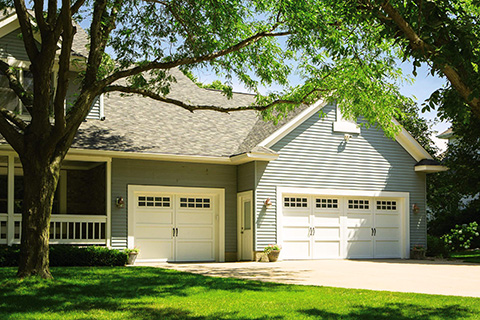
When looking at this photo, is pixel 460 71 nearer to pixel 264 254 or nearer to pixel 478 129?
pixel 264 254

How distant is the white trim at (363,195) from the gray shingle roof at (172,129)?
1.88 metres

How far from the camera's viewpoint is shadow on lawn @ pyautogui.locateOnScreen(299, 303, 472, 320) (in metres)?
7.82

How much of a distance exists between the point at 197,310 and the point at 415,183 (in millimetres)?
15177

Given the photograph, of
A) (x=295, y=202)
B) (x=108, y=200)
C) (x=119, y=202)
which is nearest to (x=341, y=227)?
(x=295, y=202)

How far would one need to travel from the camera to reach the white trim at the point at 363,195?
19000 millimetres

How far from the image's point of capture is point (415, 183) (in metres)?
21.6

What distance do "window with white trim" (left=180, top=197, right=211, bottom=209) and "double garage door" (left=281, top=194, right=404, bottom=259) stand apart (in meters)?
2.57

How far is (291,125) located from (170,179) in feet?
14.5

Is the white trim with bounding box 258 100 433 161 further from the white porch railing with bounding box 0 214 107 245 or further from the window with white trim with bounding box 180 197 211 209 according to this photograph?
the white porch railing with bounding box 0 214 107 245

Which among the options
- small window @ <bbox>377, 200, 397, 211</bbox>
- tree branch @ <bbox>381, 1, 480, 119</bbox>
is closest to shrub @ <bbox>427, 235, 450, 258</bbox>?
small window @ <bbox>377, 200, 397, 211</bbox>

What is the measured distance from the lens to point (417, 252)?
68.4 ft

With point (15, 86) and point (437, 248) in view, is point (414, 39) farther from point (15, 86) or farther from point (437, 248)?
point (437, 248)

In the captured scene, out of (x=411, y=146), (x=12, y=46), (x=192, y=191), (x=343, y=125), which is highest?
(x=12, y=46)

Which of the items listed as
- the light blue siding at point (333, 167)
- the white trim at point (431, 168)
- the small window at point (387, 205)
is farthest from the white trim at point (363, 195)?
the white trim at point (431, 168)
